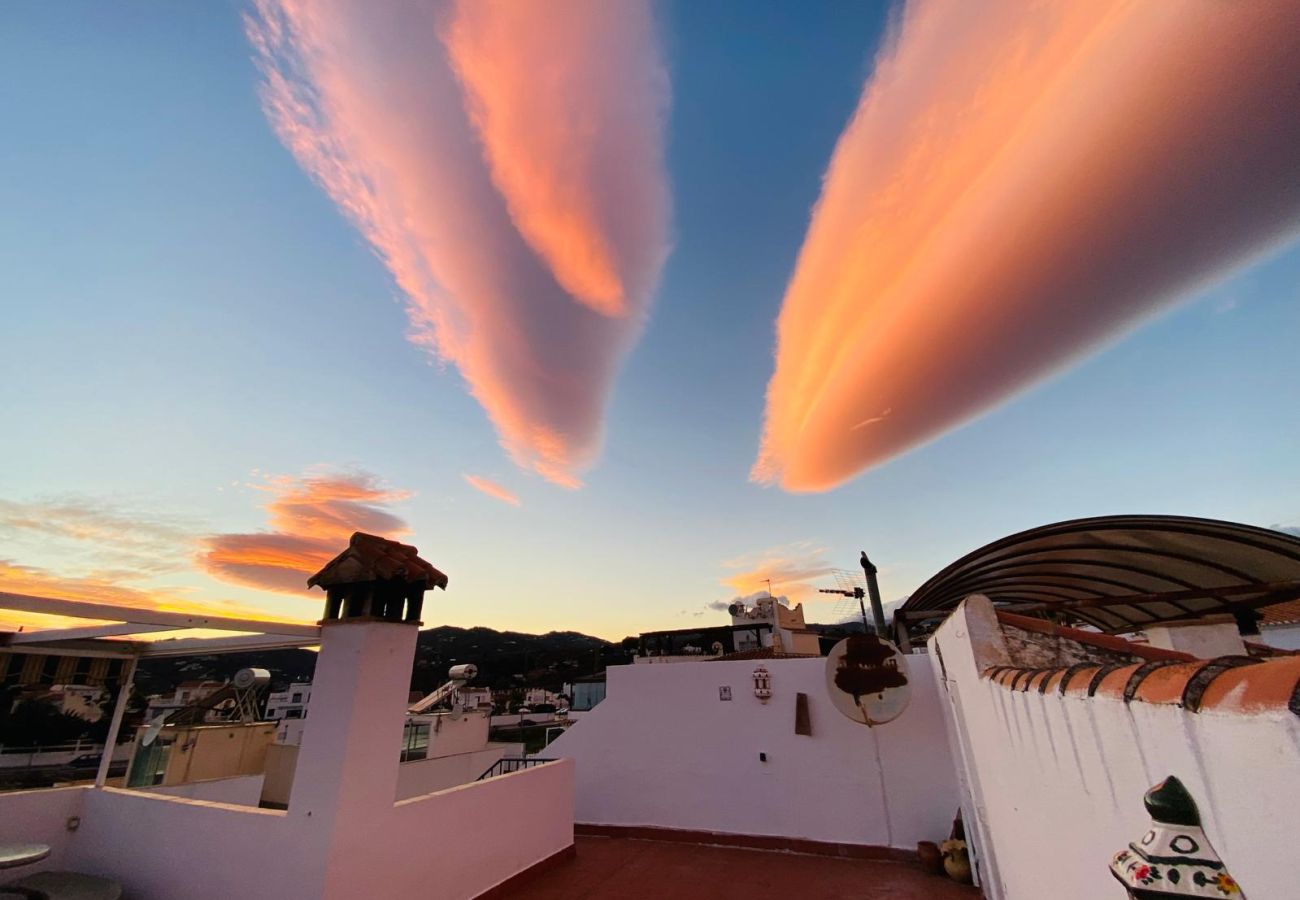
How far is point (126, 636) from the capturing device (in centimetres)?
478

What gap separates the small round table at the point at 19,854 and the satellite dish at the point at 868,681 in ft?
26.1

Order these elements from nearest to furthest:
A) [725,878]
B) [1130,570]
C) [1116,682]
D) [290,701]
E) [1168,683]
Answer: [1168,683], [1116,682], [725,878], [1130,570], [290,701]

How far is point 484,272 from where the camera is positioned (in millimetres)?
7211

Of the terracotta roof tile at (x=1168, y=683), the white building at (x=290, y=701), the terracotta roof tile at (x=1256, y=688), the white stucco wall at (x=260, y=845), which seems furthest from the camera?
the white building at (x=290, y=701)

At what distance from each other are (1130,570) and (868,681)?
4.32 meters

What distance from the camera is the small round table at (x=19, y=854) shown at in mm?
3686

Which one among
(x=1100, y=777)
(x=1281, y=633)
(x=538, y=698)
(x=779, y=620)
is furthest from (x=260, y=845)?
(x=538, y=698)

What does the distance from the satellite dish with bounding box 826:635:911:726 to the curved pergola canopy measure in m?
1.26

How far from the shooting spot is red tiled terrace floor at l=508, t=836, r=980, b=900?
5.61m

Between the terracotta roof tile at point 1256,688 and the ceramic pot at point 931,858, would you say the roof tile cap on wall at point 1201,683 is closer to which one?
the terracotta roof tile at point 1256,688


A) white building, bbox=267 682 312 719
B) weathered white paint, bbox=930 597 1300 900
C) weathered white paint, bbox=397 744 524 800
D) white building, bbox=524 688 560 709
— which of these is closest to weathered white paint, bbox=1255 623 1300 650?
weathered white paint, bbox=930 597 1300 900

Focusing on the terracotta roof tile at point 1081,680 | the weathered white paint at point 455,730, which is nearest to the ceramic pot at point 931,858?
the terracotta roof tile at point 1081,680

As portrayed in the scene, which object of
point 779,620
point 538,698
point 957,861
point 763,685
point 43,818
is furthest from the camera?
point 538,698

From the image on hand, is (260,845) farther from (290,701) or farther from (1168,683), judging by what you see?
(290,701)
